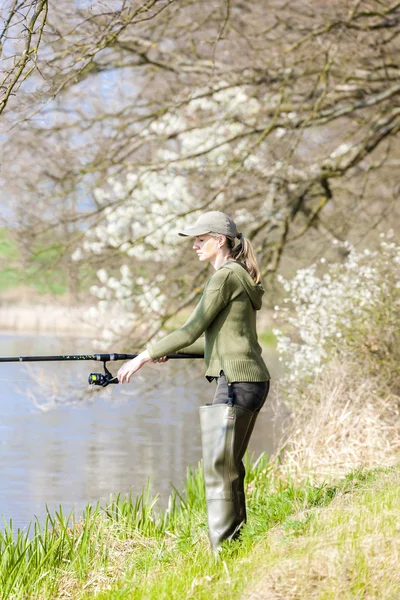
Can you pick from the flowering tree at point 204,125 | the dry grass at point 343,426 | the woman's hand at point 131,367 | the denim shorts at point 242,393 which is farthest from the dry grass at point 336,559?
the flowering tree at point 204,125

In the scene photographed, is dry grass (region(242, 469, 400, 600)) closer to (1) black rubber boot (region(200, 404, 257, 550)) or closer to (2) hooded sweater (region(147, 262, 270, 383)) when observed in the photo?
(1) black rubber boot (region(200, 404, 257, 550))

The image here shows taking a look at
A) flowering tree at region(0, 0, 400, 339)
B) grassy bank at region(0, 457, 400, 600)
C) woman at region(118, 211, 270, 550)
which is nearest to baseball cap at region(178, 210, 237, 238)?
woman at region(118, 211, 270, 550)

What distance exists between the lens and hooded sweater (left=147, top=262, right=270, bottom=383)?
14.9ft

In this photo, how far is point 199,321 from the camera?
4.54 metres

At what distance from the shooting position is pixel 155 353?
14.8ft

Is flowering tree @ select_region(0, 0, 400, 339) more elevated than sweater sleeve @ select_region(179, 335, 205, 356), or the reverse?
flowering tree @ select_region(0, 0, 400, 339)

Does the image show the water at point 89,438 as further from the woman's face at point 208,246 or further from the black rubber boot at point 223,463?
the woman's face at point 208,246

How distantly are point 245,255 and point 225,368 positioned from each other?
21.8 inches

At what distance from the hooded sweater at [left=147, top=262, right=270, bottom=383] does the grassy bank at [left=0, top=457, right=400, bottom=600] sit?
737mm

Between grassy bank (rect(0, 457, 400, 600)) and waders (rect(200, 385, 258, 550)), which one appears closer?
grassy bank (rect(0, 457, 400, 600))

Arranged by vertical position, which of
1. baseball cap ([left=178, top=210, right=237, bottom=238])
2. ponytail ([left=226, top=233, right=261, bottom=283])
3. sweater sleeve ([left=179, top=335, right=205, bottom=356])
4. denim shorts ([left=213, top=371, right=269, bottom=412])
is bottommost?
denim shorts ([left=213, top=371, right=269, bottom=412])

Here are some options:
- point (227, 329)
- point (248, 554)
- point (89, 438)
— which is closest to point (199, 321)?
point (227, 329)

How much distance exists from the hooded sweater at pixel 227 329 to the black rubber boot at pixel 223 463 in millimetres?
173

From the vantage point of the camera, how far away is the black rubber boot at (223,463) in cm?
451
